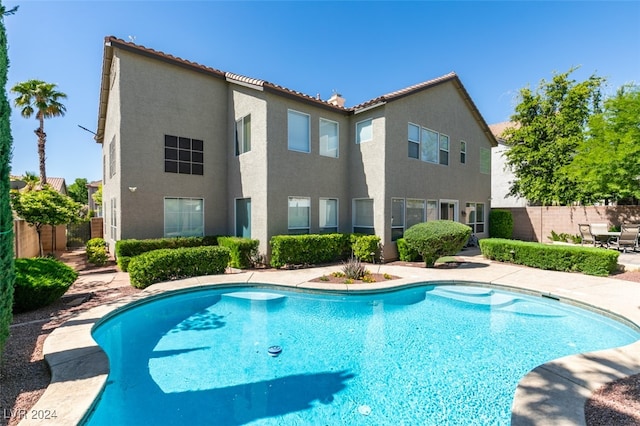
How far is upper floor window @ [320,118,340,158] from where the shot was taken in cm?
1435

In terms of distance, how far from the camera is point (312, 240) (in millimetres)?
12805

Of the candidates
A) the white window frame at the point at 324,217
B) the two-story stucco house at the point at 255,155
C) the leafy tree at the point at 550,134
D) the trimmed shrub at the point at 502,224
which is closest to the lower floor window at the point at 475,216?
the trimmed shrub at the point at 502,224

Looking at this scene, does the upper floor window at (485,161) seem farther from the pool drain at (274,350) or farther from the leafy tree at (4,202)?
the leafy tree at (4,202)

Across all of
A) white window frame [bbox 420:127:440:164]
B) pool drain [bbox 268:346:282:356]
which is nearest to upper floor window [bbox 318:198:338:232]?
white window frame [bbox 420:127:440:164]

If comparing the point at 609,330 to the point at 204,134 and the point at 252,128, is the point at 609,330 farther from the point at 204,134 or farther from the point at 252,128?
the point at 204,134

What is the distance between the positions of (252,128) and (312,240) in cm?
574

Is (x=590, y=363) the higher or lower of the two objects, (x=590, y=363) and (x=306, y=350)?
the higher

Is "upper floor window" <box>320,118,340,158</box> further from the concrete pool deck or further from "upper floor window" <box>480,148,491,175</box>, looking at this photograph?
"upper floor window" <box>480,148,491,175</box>

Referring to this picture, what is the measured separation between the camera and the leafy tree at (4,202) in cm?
403

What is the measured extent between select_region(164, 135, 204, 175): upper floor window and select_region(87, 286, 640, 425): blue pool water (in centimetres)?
699

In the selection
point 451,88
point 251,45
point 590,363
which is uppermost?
point 251,45

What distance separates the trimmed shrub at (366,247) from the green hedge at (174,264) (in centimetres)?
573

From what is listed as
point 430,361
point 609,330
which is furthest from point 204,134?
point 609,330

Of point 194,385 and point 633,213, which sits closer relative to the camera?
point 194,385
